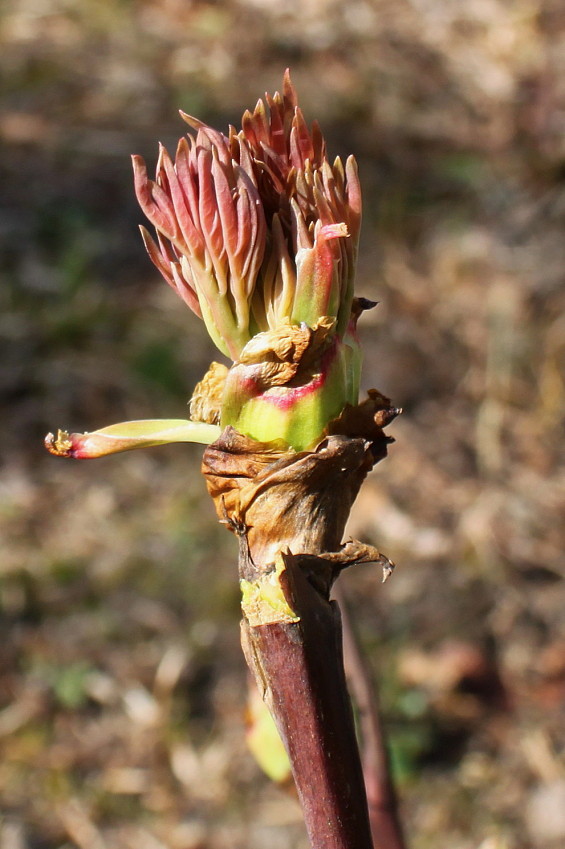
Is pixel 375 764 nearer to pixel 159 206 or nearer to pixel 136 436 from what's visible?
pixel 136 436

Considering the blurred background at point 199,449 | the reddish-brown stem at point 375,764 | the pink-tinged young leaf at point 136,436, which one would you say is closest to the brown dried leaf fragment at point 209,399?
the pink-tinged young leaf at point 136,436

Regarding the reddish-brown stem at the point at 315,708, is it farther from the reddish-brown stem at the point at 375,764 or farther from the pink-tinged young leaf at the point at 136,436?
the reddish-brown stem at the point at 375,764

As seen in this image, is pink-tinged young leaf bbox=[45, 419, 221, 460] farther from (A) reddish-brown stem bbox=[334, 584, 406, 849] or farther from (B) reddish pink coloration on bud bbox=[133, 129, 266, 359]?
(A) reddish-brown stem bbox=[334, 584, 406, 849]

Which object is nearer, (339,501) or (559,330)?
(339,501)

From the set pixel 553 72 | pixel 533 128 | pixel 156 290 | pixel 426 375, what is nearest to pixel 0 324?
pixel 156 290

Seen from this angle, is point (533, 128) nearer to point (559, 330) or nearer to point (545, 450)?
point (559, 330)
